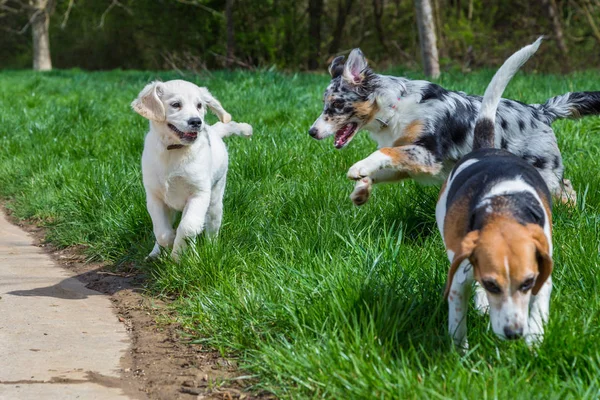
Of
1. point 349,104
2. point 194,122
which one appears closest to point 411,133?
point 349,104

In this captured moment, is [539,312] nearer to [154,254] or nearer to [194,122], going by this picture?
[194,122]

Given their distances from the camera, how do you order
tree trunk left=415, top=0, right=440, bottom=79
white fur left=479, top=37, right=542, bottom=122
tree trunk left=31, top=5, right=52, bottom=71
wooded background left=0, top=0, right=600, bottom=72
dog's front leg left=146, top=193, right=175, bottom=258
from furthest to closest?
tree trunk left=31, top=5, right=52, bottom=71 < wooded background left=0, top=0, right=600, bottom=72 < tree trunk left=415, top=0, right=440, bottom=79 < dog's front leg left=146, top=193, right=175, bottom=258 < white fur left=479, top=37, right=542, bottom=122

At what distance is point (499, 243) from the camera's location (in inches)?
106

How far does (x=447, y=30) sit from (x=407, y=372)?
18.9 m

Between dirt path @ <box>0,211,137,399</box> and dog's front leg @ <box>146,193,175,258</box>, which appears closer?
dirt path @ <box>0,211,137,399</box>

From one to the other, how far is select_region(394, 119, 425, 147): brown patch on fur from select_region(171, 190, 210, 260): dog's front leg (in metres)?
Result: 1.35

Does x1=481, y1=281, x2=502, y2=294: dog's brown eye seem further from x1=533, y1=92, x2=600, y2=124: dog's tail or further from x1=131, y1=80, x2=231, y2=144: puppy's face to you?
x1=533, y1=92, x2=600, y2=124: dog's tail

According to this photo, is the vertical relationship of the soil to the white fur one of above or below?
below

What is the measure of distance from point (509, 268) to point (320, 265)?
4.01 ft

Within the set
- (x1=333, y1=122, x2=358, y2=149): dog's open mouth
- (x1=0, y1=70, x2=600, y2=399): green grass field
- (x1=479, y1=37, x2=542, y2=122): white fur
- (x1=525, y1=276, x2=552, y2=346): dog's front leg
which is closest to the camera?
(x1=0, y1=70, x2=600, y2=399): green grass field

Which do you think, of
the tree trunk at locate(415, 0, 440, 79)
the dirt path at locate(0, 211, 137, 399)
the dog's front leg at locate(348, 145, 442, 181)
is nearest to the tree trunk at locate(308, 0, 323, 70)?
the tree trunk at locate(415, 0, 440, 79)

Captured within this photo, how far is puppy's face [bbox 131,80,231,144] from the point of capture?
14.8 feet

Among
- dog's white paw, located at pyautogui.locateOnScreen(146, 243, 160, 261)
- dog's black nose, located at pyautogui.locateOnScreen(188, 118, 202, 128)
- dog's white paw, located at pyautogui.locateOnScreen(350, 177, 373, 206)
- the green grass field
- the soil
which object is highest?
dog's black nose, located at pyautogui.locateOnScreen(188, 118, 202, 128)

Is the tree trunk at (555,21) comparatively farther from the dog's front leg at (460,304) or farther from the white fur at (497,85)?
the dog's front leg at (460,304)
